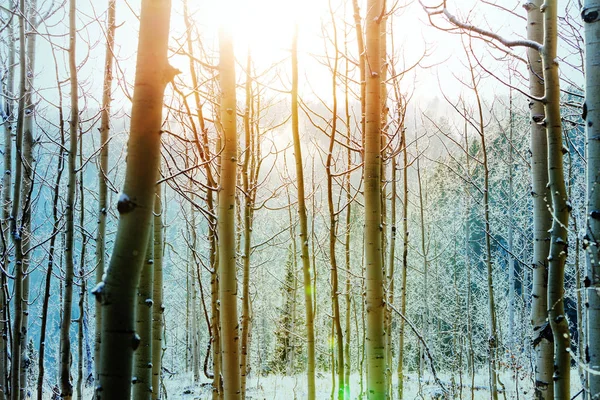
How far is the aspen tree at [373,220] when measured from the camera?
2.26m

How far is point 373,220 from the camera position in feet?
7.58

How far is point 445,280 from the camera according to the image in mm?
19719

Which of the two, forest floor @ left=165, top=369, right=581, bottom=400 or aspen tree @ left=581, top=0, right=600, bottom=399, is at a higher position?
aspen tree @ left=581, top=0, right=600, bottom=399

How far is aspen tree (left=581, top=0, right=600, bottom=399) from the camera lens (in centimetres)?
144

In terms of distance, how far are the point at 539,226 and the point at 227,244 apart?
82.6 inches

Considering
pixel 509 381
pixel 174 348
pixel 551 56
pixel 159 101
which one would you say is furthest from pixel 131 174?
pixel 174 348

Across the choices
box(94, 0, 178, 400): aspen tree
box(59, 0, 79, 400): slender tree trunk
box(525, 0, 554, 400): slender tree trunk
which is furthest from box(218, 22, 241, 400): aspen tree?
box(525, 0, 554, 400): slender tree trunk

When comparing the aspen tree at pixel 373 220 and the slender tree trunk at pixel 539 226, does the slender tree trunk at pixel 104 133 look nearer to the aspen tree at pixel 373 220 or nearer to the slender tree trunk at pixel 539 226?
the aspen tree at pixel 373 220

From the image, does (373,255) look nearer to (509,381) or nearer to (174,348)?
(509,381)

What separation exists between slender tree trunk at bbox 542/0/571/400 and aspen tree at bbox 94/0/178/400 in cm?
187

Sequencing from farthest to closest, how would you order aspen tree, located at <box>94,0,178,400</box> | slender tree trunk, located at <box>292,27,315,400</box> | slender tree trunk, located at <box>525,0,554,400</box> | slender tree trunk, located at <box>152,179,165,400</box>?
slender tree trunk, located at <box>292,27,315,400</box>
slender tree trunk, located at <box>152,179,165,400</box>
slender tree trunk, located at <box>525,0,554,400</box>
aspen tree, located at <box>94,0,178,400</box>

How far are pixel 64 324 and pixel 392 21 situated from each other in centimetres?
454

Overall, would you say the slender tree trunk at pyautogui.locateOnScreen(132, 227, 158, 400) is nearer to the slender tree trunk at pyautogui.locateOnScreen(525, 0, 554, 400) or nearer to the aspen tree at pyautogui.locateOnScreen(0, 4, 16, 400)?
the aspen tree at pyautogui.locateOnScreen(0, 4, 16, 400)

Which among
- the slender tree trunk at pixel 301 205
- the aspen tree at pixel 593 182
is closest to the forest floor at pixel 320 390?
the slender tree trunk at pixel 301 205
